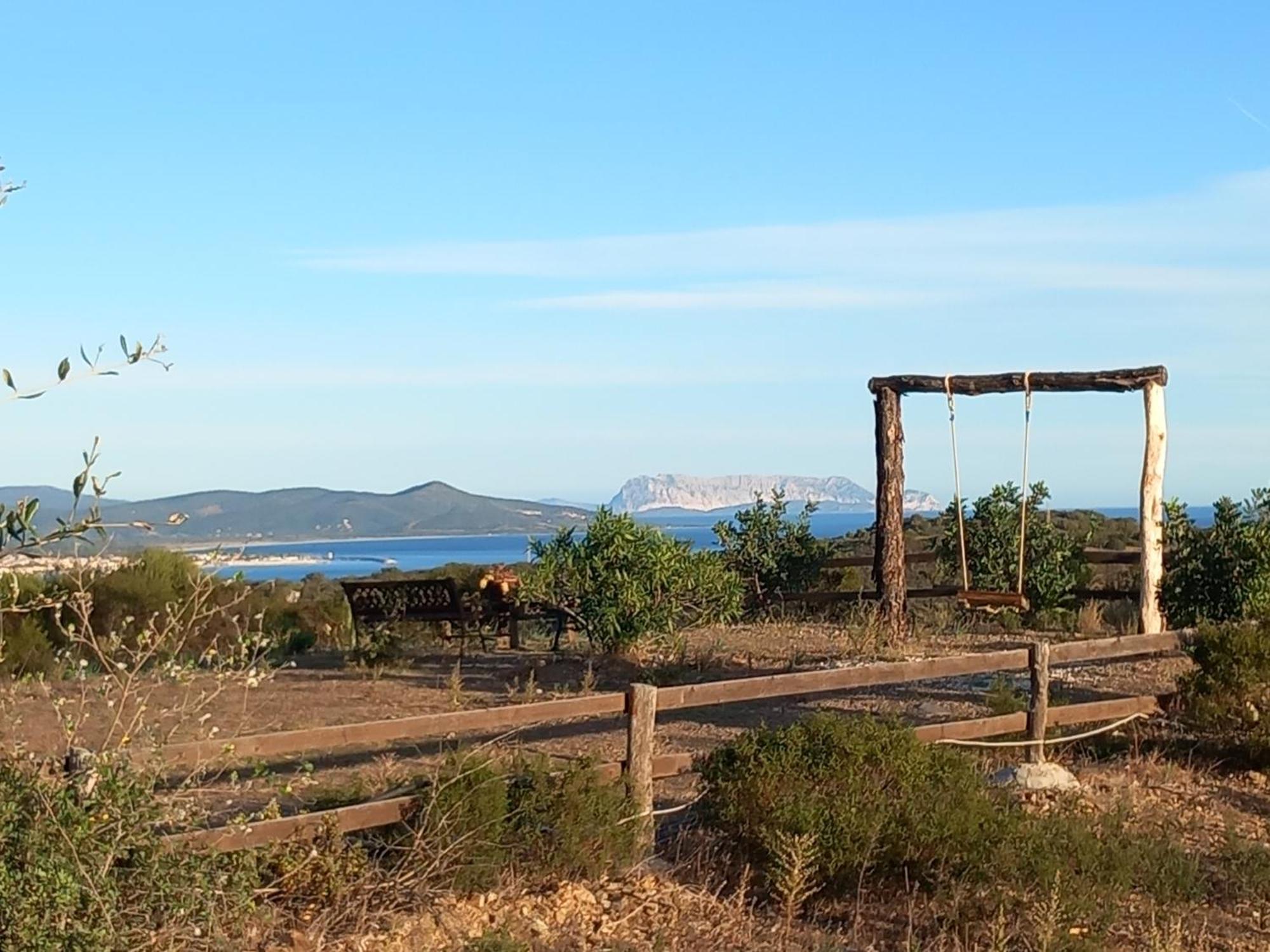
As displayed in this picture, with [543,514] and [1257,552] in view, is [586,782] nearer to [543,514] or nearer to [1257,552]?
[1257,552]

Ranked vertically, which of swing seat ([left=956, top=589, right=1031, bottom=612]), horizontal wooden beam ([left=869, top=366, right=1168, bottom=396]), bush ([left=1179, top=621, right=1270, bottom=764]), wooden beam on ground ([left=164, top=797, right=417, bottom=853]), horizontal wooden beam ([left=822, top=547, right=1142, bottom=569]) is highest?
horizontal wooden beam ([left=869, top=366, right=1168, bottom=396])

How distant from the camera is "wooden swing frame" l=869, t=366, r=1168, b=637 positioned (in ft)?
47.8

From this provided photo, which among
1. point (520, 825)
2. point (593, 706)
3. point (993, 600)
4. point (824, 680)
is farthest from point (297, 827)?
point (993, 600)

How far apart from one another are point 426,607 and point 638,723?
9.68 meters

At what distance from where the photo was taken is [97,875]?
5578mm

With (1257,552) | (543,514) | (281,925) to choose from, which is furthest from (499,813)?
(543,514)

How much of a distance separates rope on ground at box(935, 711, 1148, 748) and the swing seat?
9.69 feet

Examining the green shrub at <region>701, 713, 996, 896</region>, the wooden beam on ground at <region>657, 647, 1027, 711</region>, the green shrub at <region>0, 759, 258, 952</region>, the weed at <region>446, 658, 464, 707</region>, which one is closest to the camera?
the green shrub at <region>0, 759, 258, 952</region>

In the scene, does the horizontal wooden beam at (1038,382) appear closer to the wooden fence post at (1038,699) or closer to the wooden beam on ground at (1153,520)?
the wooden beam on ground at (1153,520)

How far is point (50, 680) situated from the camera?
15.4m

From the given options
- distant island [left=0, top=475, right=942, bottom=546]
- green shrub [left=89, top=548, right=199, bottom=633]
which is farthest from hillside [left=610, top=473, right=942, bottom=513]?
green shrub [left=89, top=548, right=199, bottom=633]

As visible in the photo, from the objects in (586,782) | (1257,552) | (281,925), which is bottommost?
(281,925)

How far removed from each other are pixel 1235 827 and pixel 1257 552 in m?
5.73

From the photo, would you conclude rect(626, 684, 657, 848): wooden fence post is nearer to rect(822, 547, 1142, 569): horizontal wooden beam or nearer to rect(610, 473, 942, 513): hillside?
rect(822, 547, 1142, 569): horizontal wooden beam
